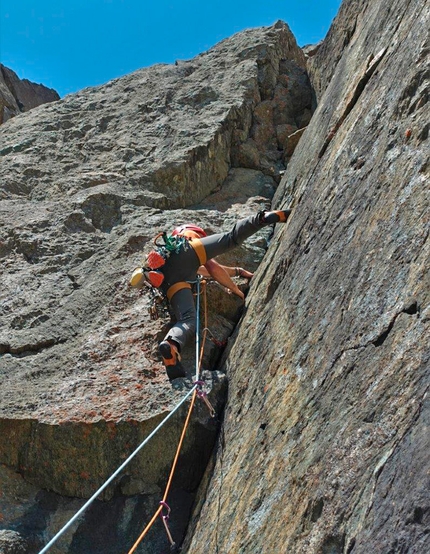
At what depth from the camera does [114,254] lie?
8102mm

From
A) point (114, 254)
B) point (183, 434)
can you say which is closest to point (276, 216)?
point (114, 254)

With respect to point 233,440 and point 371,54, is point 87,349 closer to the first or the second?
point 233,440

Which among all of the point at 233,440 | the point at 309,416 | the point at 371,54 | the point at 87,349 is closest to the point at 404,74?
the point at 371,54

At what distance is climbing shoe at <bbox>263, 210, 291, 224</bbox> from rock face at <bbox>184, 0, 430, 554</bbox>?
0.45 meters

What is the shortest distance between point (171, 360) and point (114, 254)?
2476 millimetres

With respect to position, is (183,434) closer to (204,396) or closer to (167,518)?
(204,396)

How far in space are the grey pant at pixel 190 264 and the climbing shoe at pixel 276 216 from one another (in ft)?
0.23

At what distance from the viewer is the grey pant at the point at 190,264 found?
6.71 metres

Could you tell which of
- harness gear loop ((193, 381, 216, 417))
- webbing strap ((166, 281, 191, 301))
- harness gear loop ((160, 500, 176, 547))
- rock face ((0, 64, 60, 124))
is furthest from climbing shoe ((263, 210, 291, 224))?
rock face ((0, 64, 60, 124))

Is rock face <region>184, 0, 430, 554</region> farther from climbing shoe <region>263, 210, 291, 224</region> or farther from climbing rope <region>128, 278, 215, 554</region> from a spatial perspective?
climbing shoe <region>263, 210, 291, 224</region>

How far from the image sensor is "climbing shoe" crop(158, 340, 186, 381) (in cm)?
600

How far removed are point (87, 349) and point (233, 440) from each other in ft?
7.01

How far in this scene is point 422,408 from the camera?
2947mm

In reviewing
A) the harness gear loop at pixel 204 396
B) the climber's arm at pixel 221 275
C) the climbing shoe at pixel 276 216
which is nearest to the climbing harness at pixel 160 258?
the climber's arm at pixel 221 275
